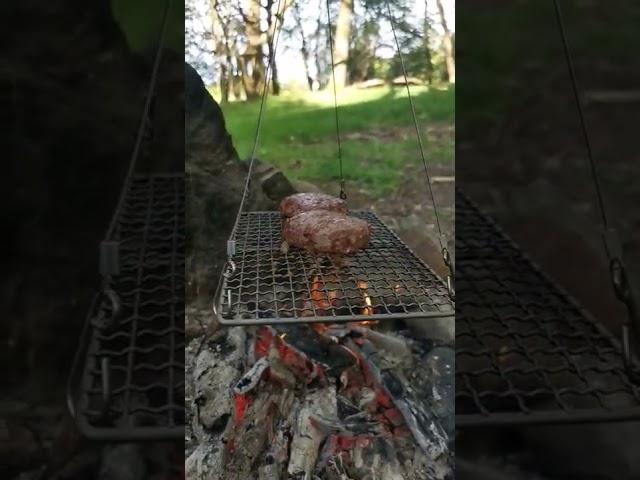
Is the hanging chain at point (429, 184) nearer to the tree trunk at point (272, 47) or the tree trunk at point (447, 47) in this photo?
the tree trunk at point (447, 47)

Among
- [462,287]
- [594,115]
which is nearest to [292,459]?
[462,287]

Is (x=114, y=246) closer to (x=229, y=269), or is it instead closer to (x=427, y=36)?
(x=229, y=269)

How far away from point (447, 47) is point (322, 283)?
45cm

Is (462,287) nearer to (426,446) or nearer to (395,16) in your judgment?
(426,446)

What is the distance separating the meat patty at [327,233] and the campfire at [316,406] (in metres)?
0.07

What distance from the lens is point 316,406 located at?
115 cm

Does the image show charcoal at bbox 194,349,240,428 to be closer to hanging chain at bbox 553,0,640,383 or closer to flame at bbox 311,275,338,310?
flame at bbox 311,275,338,310

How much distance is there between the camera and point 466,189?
1320mm

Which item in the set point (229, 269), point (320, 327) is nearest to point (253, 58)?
point (229, 269)

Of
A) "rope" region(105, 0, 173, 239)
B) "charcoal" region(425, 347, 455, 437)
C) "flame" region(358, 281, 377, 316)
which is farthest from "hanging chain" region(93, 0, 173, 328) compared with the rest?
"charcoal" region(425, 347, 455, 437)

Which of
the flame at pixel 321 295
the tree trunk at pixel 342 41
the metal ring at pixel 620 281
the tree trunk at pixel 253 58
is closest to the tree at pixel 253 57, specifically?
the tree trunk at pixel 253 58

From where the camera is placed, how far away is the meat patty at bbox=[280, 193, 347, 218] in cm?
112

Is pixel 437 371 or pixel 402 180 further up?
pixel 402 180

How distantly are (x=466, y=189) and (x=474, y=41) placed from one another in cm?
29
